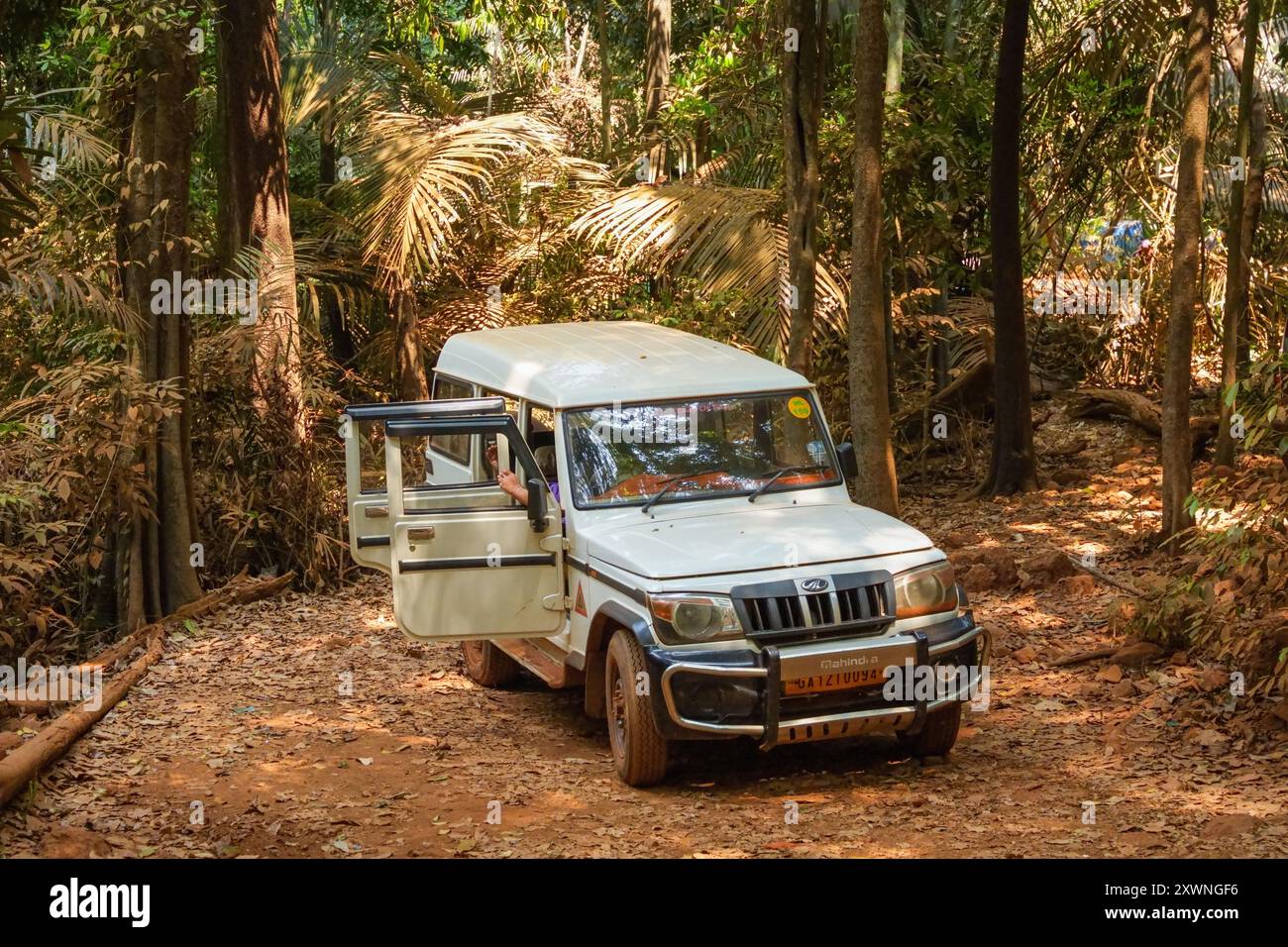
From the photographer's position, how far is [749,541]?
660 cm

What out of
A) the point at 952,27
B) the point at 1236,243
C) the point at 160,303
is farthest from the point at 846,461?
the point at 952,27

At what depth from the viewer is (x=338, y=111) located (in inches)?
627

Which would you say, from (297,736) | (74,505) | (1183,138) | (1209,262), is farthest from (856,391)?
(1209,262)

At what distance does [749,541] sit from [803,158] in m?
5.13

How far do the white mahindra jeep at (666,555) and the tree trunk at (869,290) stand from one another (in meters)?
2.10

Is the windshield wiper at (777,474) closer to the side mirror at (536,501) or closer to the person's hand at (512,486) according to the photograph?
the side mirror at (536,501)

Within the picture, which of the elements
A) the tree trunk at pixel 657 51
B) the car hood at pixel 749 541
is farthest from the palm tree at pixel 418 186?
the car hood at pixel 749 541

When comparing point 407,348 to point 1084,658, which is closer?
point 1084,658

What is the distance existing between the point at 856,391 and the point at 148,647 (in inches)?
211

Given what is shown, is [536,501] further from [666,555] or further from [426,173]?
[426,173]

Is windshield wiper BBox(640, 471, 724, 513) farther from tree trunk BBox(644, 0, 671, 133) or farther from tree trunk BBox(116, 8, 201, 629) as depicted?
tree trunk BBox(644, 0, 671, 133)

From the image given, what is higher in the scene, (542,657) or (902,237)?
(902,237)

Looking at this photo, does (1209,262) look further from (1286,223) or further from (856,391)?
(856,391)

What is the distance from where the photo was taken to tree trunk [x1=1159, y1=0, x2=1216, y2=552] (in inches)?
385
